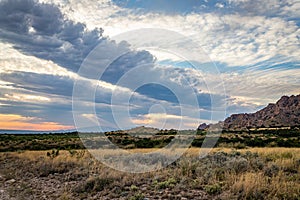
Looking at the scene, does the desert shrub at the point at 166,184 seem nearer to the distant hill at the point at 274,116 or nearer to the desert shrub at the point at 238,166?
the desert shrub at the point at 238,166

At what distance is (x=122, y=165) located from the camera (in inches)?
507

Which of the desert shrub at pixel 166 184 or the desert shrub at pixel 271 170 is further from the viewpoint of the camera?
the desert shrub at pixel 271 170

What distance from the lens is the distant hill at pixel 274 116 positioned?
414ft

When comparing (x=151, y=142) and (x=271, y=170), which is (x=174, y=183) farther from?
(x=151, y=142)

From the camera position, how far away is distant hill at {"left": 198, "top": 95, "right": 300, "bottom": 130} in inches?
4964

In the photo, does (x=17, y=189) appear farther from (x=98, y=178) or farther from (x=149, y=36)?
(x=149, y=36)

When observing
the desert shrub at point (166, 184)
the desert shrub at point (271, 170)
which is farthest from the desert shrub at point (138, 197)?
the desert shrub at point (271, 170)

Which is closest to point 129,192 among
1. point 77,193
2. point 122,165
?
point 77,193

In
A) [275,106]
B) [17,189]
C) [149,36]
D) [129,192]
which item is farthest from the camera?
[275,106]

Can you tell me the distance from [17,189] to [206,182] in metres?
7.71

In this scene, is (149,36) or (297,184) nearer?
(297,184)

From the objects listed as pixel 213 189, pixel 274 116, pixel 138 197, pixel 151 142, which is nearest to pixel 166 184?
pixel 138 197

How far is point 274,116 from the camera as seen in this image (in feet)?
461

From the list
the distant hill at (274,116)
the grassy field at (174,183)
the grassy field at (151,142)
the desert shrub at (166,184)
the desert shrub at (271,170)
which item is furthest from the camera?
the distant hill at (274,116)
